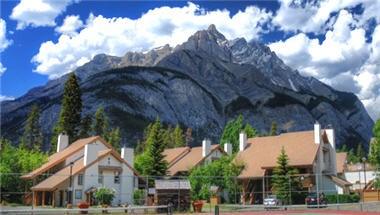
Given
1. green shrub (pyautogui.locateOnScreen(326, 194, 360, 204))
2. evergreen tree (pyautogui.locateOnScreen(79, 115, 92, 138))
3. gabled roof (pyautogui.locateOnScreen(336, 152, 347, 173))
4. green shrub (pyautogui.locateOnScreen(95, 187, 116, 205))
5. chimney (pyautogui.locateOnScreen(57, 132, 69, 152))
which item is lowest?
green shrub (pyautogui.locateOnScreen(326, 194, 360, 204))

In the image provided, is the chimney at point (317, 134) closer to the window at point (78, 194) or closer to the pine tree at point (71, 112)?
the window at point (78, 194)

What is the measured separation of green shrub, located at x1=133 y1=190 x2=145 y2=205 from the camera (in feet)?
168

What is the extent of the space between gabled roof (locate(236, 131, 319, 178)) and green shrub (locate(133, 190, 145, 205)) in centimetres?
1509

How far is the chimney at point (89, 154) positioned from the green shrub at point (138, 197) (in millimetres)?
5690

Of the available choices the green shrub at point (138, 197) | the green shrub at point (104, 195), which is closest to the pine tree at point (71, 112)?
the green shrub at point (138, 197)

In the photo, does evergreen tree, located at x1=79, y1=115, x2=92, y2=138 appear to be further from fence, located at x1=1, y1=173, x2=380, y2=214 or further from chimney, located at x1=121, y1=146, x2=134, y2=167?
chimney, located at x1=121, y1=146, x2=134, y2=167

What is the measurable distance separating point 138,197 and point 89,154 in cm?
675

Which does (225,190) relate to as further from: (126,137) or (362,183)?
(126,137)

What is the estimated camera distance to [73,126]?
76312 millimetres

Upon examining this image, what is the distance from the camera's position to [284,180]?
55.6m

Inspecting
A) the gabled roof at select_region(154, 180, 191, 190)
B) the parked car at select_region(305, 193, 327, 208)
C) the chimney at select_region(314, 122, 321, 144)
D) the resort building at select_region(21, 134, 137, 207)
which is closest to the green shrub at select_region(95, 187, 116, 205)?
the resort building at select_region(21, 134, 137, 207)

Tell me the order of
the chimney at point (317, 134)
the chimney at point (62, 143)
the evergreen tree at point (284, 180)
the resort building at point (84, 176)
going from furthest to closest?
the chimney at point (62, 143) < the chimney at point (317, 134) < the evergreen tree at point (284, 180) < the resort building at point (84, 176)

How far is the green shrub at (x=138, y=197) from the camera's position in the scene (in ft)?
168

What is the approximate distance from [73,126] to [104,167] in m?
24.7
